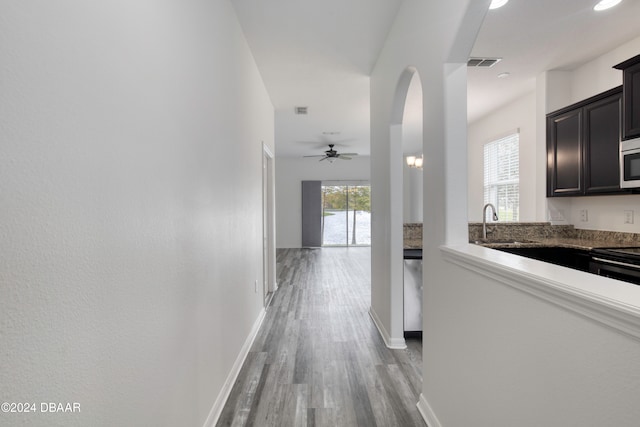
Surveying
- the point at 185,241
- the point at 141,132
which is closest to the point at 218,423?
the point at 185,241

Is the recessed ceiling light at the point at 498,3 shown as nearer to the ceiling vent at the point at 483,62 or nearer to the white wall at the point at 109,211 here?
the ceiling vent at the point at 483,62

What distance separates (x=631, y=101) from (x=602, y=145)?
52 cm

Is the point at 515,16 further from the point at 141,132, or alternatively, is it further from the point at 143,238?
the point at 143,238

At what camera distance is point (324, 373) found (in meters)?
2.38

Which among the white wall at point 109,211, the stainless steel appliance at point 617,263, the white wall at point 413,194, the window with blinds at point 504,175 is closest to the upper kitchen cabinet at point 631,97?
the stainless steel appliance at point 617,263

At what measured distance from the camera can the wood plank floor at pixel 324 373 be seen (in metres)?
1.91

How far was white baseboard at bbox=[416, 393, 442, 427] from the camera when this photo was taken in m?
1.77

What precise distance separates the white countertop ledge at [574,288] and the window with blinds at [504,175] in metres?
4.16

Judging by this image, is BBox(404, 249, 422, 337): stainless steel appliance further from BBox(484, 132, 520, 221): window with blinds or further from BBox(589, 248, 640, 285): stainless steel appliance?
BBox(484, 132, 520, 221): window with blinds

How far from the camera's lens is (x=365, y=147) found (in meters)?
7.97

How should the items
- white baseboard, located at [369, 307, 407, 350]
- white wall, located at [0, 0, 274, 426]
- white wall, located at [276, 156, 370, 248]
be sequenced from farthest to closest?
white wall, located at [276, 156, 370, 248]
white baseboard, located at [369, 307, 407, 350]
white wall, located at [0, 0, 274, 426]

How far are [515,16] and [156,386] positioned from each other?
134 inches

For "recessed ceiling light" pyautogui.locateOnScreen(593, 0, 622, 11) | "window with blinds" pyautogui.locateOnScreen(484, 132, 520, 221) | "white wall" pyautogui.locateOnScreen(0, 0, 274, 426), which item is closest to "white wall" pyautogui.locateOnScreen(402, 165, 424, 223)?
"window with blinds" pyautogui.locateOnScreen(484, 132, 520, 221)

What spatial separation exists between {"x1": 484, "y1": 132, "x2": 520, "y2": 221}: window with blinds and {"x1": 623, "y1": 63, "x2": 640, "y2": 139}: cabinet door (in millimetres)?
2347
